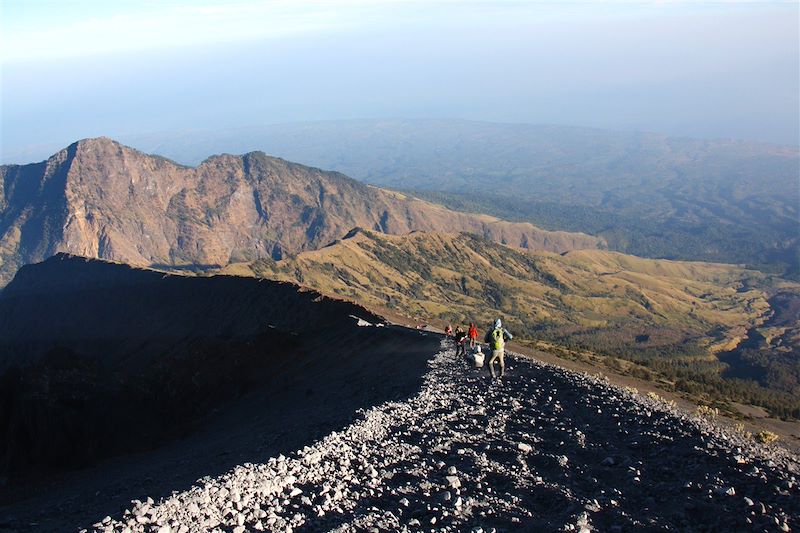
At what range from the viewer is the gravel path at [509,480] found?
13.4 metres

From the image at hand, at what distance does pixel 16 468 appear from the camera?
1521 inches

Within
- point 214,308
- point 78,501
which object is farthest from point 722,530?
point 214,308

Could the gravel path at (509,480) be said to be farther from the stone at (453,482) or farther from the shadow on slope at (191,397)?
the shadow on slope at (191,397)

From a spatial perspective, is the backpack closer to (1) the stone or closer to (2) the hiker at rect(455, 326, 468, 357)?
(2) the hiker at rect(455, 326, 468, 357)

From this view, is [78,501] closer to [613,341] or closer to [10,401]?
[10,401]

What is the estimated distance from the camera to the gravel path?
43.9ft

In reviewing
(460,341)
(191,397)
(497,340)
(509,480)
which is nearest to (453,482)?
(509,480)

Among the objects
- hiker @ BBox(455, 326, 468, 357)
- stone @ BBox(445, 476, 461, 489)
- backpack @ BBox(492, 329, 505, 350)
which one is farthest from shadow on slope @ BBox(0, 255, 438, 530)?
stone @ BBox(445, 476, 461, 489)

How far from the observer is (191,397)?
46.1 meters

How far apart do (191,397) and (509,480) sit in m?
35.1

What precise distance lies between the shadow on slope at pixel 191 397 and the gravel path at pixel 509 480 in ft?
8.53

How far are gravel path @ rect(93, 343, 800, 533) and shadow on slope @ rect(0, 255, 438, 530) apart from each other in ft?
8.53

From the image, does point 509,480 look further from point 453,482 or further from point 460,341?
point 460,341

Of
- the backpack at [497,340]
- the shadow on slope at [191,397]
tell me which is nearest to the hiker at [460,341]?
the shadow on slope at [191,397]
